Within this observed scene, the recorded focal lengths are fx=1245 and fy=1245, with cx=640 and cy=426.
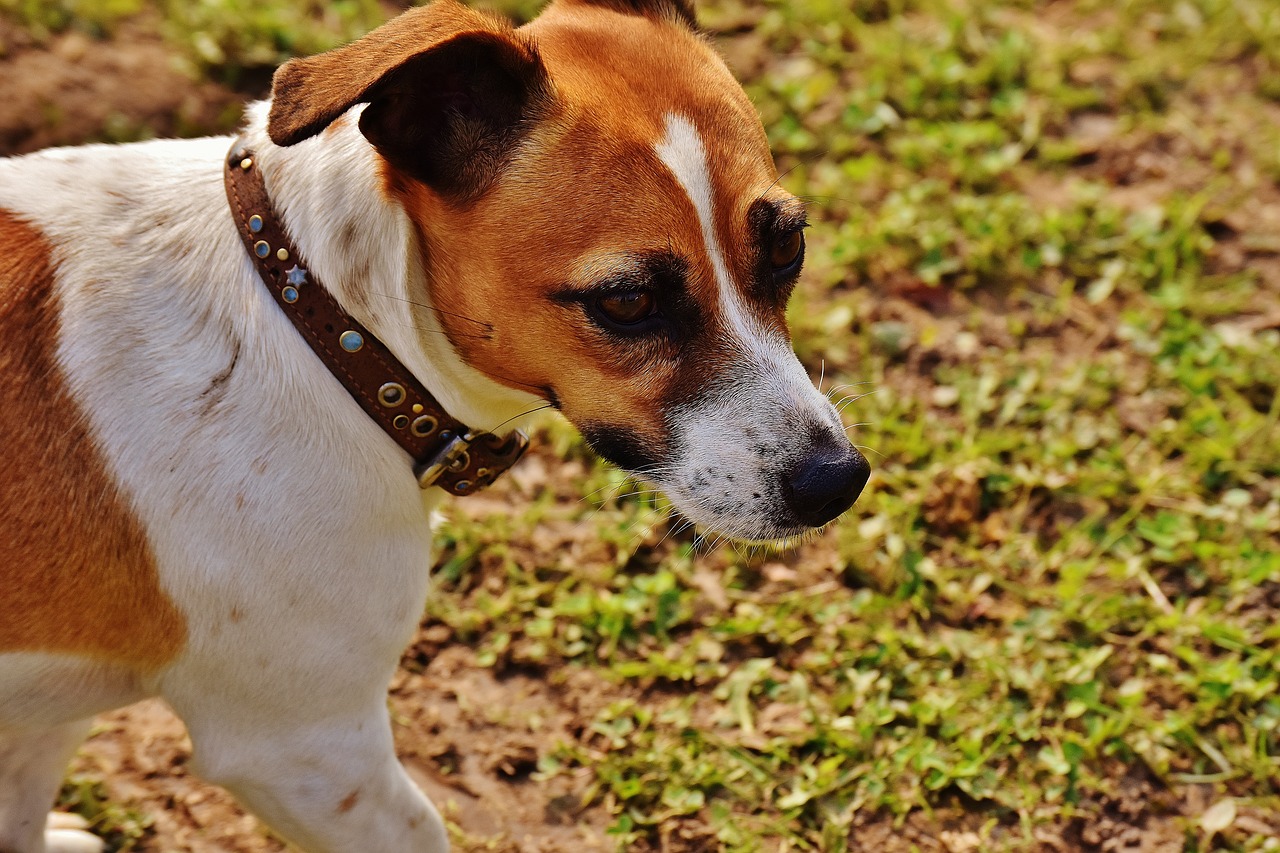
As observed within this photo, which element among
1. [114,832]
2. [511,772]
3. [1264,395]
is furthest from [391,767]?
[1264,395]

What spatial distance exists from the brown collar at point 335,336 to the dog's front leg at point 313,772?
0.54 meters

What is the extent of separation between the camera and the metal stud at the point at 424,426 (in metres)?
2.52

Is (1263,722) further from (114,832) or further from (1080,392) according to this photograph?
(114,832)

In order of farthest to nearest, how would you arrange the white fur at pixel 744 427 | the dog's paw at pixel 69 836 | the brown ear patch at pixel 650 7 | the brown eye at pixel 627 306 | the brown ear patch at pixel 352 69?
the dog's paw at pixel 69 836 < the brown ear patch at pixel 650 7 < the white fur at pixel 744 427 < the brown eye at pixel 627 306 < the brown ear patch at pixel 352 69

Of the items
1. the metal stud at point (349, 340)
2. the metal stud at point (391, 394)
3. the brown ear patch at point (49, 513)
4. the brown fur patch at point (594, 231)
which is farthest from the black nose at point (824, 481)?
the brown ear patch at point (49, 513)

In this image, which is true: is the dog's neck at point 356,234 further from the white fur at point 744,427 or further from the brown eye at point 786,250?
the brown eye at point 786,250

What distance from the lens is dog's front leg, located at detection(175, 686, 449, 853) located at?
250 centimetres

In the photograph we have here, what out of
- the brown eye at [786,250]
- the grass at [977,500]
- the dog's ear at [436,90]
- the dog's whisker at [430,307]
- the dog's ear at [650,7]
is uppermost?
A: the dog's ear at [436,90]

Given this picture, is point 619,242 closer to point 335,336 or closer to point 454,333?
point 454,333

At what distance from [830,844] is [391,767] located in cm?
122

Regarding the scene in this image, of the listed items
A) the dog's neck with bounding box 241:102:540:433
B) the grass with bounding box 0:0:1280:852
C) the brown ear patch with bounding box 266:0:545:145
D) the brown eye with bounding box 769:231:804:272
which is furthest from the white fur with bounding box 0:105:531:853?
the grass with bounding box 0:0:1280:852

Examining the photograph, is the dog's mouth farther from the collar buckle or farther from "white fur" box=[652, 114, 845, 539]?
the collar buckle

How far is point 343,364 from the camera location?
2.45 meters

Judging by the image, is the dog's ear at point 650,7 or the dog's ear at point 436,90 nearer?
the dog's ear at point 436,90
